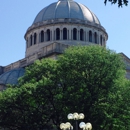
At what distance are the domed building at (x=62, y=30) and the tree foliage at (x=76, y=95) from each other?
19.1 metres

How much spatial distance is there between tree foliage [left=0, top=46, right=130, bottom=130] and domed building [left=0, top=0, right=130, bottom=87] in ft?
62.7

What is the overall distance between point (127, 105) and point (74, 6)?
1371 inches

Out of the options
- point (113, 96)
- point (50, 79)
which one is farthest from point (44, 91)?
point (113, 96)

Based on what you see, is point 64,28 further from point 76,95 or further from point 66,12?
point 76,95

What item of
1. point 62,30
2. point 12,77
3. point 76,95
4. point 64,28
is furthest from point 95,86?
point 64,28

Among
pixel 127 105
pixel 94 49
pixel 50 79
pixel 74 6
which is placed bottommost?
pixel 127 105

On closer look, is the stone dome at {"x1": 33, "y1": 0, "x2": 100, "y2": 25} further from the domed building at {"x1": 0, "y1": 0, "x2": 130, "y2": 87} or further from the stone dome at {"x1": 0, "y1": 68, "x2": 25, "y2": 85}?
the stone dome at {"x1": 0, "y1": 68, "x2": 25, "y2": 85}

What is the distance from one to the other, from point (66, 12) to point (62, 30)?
5225 mm

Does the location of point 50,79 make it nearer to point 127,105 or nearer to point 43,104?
point 43,104

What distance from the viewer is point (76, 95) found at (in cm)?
3120

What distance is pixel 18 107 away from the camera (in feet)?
109

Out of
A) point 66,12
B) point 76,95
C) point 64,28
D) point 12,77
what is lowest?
point 76,95

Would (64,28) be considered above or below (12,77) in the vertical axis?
above

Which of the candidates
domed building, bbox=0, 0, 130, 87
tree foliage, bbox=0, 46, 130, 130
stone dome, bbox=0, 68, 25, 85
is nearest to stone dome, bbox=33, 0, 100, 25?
domed building, bbox=0, 0, 130, 87
